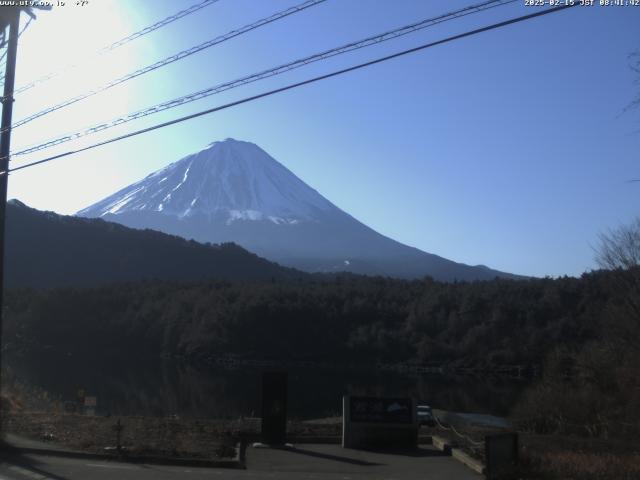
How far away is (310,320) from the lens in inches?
4031

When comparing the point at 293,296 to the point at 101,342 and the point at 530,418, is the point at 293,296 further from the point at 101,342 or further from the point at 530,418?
the point at 530,418

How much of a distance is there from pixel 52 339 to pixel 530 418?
284 feet

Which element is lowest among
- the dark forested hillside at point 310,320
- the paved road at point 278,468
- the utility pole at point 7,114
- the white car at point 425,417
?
the paved road at point 278,468

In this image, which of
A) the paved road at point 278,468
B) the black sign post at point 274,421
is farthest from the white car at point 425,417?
the paved road at point 278,468

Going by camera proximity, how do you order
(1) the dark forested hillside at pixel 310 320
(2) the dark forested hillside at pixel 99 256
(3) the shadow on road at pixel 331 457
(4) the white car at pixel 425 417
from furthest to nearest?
(2) the dark forested hillside at pixel 99 256
(1) the dark forested hillside at pixel 310 320
(4) the white car at pixel 425 417
(3) the shadow on road at pixel 331 457

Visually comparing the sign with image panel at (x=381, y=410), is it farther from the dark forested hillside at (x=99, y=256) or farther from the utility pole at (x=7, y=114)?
the dark forested hillside at (x=99, y=256)

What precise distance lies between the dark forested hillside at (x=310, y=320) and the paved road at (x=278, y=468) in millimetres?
72562

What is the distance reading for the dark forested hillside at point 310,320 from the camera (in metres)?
89.6

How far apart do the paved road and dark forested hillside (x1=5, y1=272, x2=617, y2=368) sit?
7256cm

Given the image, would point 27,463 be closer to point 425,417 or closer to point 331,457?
point 331,457

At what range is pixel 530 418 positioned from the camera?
85.0 ft

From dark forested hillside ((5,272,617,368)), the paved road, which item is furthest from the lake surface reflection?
the paved road

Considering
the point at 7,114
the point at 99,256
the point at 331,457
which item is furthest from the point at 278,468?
the point at 99,256

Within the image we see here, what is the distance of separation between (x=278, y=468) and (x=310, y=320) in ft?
295
